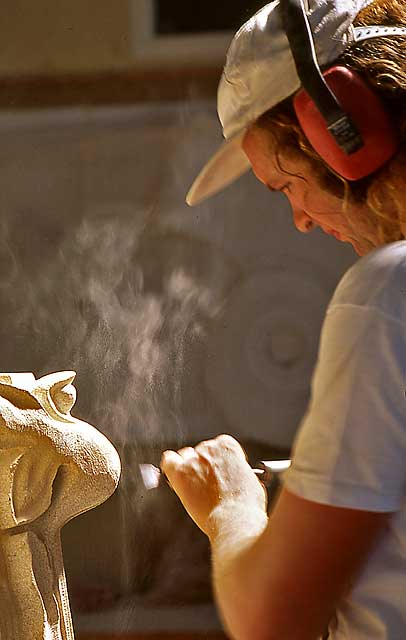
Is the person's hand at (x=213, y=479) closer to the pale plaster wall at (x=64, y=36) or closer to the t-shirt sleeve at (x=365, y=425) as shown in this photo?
the t-shirt sleeve at (x=365, y=425)

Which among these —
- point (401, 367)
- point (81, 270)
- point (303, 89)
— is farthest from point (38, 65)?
point (401, 367)

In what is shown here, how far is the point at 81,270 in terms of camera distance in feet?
5.38

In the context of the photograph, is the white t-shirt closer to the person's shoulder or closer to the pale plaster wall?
the person's shoulder

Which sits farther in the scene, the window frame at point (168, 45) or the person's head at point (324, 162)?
the window frame at point (168, 45)

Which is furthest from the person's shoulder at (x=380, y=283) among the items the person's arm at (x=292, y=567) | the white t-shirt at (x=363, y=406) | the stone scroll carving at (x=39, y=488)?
the stone scroll carving at (x=39, y=488)

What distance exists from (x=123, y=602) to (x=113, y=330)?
0.46 meters

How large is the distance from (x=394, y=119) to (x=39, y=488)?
0.70 metres

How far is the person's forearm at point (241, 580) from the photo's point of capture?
613 millimetres

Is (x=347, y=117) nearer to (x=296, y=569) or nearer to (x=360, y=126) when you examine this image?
(x=360, y=126)

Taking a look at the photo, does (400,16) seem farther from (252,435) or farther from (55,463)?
(252,435)

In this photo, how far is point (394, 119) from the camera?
0.67 metres

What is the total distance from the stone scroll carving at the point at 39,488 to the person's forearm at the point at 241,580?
0.50 metres

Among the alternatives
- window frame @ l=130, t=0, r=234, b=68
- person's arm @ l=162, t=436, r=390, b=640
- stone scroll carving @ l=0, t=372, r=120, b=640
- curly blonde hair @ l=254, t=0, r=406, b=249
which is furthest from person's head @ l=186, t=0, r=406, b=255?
window frame @ l=130, t=0, r=234, b=68

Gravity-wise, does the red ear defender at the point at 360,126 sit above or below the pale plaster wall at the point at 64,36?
above
